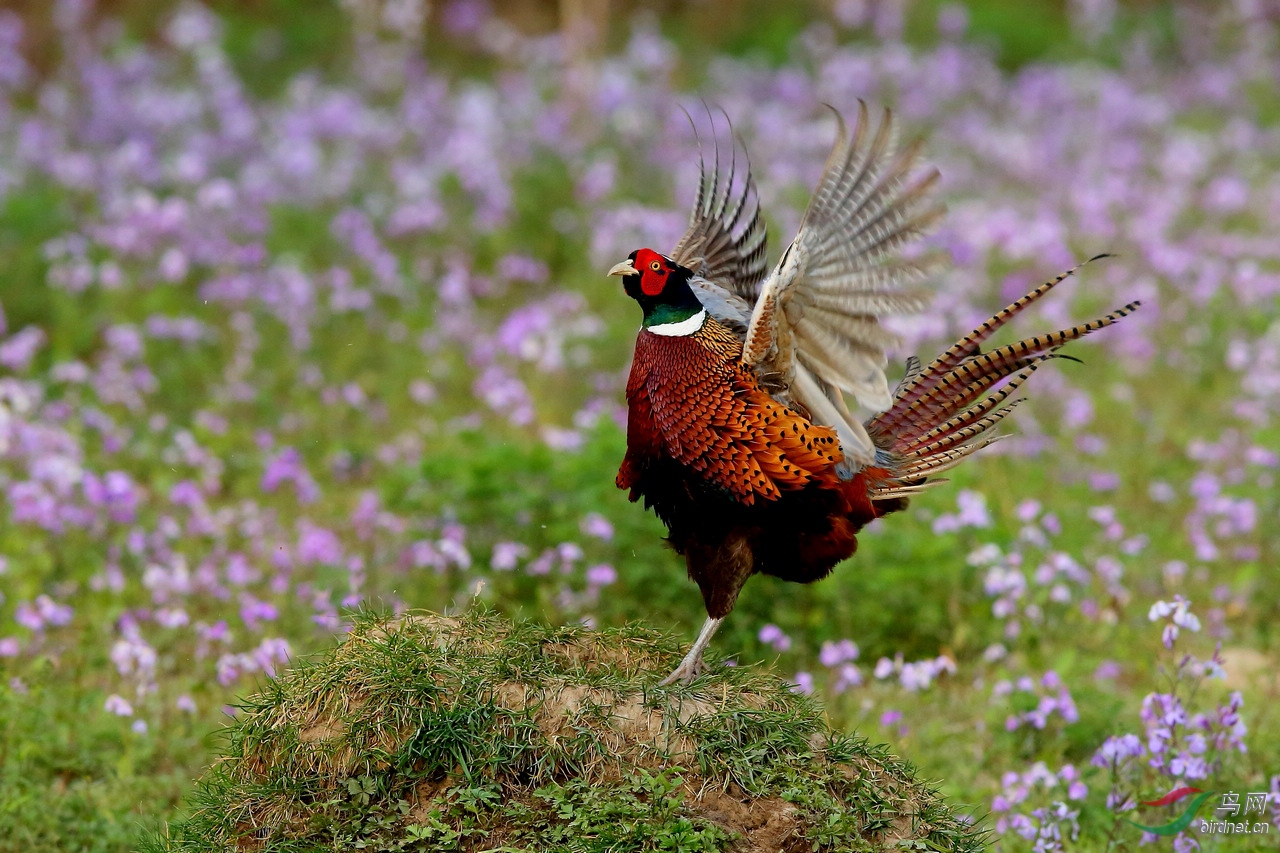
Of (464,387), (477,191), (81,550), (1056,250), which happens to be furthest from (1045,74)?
(81,550)

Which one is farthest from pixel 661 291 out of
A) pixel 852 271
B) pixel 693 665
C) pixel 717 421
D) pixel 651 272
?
pixel 693 665

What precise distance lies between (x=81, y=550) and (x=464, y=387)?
9.06ft

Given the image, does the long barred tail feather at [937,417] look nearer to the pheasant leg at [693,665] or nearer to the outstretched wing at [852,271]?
the outstretched wing at [852,271]

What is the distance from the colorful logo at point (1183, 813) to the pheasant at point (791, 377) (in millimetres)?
1131

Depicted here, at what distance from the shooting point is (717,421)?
11.9ft

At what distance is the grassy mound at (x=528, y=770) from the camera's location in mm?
3145

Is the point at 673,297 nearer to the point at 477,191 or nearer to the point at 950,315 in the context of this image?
the point at 950,315

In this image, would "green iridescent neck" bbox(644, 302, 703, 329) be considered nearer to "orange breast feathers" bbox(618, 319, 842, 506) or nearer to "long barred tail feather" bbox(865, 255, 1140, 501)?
"orange breast feathers" bbox(618, 319, 842, 506)

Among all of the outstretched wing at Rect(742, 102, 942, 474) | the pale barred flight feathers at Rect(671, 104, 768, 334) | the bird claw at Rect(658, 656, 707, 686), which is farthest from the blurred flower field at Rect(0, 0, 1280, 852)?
the pale barred flight feathers at Rect(671, 104, 768, 334)

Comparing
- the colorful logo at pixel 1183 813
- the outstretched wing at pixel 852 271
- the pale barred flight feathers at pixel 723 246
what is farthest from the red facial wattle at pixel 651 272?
the colorful logo at pixel 1183 813

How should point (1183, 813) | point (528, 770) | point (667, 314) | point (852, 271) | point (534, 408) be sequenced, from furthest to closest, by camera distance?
point (534, 408)
point (1183, 813)
point (667, 314)
point (852, 271)
point (528, 770)

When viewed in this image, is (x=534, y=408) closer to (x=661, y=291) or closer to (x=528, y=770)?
(x=661, y=291)

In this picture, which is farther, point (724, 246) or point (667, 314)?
point (724, 246)

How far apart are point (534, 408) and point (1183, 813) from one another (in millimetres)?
4339
